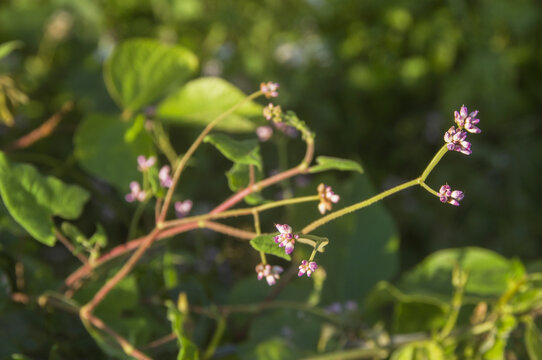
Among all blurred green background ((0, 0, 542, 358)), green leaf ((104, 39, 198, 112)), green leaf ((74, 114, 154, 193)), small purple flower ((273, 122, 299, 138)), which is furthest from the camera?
blurred green background ((0, 0, 542, 358))

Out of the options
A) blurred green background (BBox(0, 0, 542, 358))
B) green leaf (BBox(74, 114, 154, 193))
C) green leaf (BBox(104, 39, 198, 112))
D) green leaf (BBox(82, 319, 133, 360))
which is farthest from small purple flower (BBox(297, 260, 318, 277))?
blurred green background (BBox(0, 0, 542, 358))

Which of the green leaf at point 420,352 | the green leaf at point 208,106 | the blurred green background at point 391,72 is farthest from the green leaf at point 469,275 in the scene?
the blurred green background at point 391,72

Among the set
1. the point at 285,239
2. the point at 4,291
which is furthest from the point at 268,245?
the point at 4,291

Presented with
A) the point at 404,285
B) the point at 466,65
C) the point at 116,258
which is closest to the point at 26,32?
the point at 116,258

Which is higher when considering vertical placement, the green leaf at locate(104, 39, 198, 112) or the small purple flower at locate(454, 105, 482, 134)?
the green leaf at locate(104, 39, 198, 112)

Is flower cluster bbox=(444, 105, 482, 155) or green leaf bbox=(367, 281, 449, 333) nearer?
flower cluster bbox=(444, 105, 482, 155)

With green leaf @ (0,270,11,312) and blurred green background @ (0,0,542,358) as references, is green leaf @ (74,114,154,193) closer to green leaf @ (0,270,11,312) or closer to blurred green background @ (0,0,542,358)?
green leaf @ (0,270,11,312)
